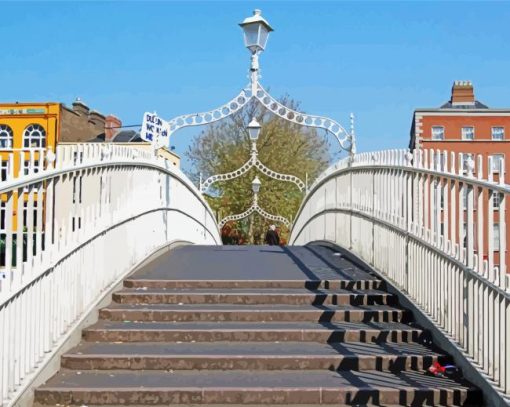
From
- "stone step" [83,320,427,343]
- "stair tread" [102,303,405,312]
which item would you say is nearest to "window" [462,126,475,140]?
"stair tread" [102,303,405,312]

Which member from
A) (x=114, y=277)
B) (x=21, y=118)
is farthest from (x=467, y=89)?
(x=114, y=277)

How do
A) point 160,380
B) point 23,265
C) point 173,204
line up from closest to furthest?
point 23,265 → point 160,380 → point 173,204

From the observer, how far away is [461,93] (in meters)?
55.4

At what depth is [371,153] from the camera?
34.0 ft

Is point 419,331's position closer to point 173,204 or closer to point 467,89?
point 173,204

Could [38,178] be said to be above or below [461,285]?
above

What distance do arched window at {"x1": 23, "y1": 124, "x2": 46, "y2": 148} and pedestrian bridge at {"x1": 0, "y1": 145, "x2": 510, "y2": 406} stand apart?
40.5 meters

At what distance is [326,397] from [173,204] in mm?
8952

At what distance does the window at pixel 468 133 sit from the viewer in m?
52.9

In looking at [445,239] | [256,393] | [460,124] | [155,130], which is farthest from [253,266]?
[460,124]

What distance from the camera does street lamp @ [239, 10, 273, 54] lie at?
1284cm

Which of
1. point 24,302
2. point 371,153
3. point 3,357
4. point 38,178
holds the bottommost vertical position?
point 3,357

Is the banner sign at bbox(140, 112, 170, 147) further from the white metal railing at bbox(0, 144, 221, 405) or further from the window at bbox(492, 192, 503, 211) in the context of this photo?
the window at bbox(492, 192, 503, 211)

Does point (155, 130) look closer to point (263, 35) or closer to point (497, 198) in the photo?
point (263, 35)
